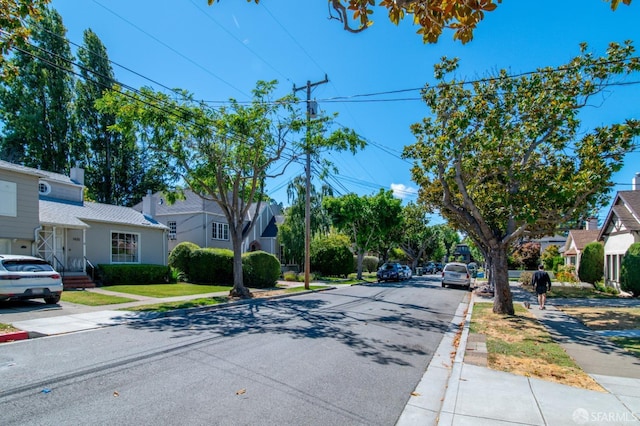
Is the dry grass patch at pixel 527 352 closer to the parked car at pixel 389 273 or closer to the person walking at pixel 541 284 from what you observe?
the person walking at pixel 541 284

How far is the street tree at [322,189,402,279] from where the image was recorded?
32312 mm

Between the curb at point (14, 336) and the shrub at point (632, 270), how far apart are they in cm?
2460

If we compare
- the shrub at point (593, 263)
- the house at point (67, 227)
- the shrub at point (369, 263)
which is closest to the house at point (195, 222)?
the house at point (67, 227)

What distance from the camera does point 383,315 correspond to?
42.8 ft

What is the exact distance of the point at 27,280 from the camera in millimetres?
12109

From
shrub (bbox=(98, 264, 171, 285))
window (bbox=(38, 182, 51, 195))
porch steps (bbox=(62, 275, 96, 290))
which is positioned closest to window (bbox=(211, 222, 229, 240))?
shrub (bbox=(98, 264, 171, 285))

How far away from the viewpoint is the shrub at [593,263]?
87.7 feet

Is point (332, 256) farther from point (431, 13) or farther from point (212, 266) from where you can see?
point (431, 13)

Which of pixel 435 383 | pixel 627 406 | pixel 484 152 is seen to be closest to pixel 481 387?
pixel 435 383

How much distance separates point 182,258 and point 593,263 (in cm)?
2769

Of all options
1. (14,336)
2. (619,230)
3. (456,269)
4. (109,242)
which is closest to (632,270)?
(619,230)

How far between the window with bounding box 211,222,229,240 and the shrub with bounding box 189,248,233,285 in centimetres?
938

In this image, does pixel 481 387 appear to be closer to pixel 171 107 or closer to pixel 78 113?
pixel 171 107

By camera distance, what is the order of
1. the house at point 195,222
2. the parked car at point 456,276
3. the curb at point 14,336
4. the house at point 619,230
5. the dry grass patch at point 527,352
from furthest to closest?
the house at point 195,222 → the parked car at point 456,276 → the house at point 619,230 → the curb at point 14,336 → the dry grass patch at point 527,352
